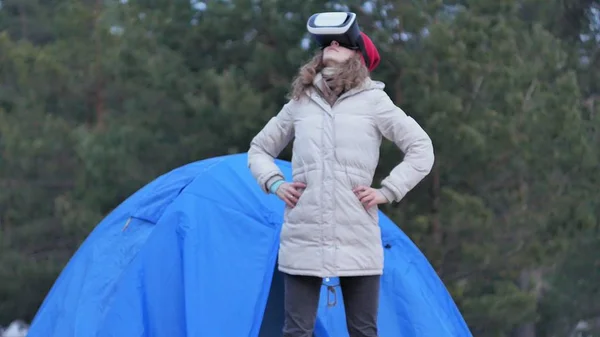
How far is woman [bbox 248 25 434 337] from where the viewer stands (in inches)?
109

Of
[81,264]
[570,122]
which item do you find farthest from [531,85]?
[81,264]

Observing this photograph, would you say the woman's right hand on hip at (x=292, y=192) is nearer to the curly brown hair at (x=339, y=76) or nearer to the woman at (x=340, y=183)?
the woman at (x=340, y=183)

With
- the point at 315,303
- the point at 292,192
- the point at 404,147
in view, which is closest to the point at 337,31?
the point at 404,147

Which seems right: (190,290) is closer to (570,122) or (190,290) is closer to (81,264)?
(81,264)

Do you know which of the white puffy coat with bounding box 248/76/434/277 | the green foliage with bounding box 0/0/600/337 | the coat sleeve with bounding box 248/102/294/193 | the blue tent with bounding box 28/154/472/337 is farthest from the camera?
the green foliage with bounding box 0/0/600/337

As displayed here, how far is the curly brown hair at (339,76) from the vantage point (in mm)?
2807

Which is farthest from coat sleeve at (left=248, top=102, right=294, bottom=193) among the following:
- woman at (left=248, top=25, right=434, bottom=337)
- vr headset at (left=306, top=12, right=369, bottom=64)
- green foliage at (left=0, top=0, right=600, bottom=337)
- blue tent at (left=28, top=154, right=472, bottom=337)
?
green foliage at (left=0, top=0, right=600, bottom=337)

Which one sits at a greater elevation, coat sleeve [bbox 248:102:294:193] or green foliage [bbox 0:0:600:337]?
coat sleeve [bbox 248:102:294:193]

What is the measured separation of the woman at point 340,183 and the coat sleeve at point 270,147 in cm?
4

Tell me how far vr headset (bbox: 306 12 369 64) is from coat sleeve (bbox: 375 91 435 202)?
195 mm

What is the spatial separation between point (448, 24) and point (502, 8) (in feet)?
1.61

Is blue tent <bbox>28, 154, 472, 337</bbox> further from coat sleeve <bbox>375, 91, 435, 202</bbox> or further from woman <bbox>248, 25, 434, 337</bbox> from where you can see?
coat sleeve <bbox>375, 91, 435, 202</bbox>

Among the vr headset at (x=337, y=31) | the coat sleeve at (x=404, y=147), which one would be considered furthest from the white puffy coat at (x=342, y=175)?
the vr headset at (x=337, y=31)

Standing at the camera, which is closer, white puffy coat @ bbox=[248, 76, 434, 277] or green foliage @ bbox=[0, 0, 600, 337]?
white puffy coat @ bbox=[248, 76, 434, 277]
